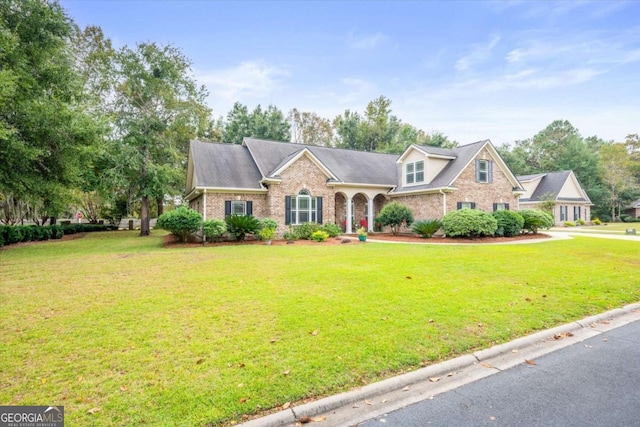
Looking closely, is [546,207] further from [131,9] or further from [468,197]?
[131,9]

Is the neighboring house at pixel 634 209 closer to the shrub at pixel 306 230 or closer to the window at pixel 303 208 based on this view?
the window at pixel 303 208

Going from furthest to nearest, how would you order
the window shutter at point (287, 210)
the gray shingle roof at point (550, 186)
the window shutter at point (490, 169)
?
the gray shingle roof at point (550, 186) < the window shutter at point (490, 169) < the window shutter at point (287, 210)

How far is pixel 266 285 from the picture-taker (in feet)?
23.2

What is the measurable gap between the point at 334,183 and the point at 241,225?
258 inches

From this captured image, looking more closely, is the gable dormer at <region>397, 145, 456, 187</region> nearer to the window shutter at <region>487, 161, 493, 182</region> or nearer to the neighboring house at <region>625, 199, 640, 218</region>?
the window shutter at <region>487, 161, 493, 182</region>

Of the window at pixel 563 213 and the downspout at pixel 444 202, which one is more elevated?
the downspout at pixel 444 202

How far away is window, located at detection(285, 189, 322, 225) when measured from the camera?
1869cm

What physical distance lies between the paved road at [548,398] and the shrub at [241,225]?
1379 cm

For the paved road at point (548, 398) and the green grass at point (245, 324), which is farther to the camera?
the green grass at point (245, 324)

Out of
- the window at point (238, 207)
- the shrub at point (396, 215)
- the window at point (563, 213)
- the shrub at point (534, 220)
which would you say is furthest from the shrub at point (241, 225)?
the window at point (563, 213)

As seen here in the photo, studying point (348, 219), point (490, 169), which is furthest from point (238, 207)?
point (490, 169)

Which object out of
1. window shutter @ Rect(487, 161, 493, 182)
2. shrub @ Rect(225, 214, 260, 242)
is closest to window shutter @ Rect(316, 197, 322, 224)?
shrub @ Rect(225, 214, 260, 242)

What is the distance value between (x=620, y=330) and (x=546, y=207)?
111 ft

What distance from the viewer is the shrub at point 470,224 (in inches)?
671
